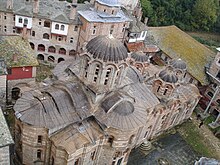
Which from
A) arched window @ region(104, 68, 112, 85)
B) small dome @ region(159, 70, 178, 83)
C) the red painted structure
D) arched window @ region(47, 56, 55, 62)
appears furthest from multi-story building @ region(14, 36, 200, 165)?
arched window @ region(47, 56, 55, 62)

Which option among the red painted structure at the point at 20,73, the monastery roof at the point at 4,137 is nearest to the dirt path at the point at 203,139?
the red painted structure at the point at 20,73

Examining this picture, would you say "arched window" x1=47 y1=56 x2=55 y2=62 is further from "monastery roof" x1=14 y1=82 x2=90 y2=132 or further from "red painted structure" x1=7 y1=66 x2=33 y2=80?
"monastery roof" x1=14 y1=82 x2=90 y2=132

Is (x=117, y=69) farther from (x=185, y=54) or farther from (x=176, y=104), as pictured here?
(x=185, y=54)

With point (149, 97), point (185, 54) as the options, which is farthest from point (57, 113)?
point (185, 54)

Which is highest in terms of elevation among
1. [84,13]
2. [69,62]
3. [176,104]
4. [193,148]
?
[84,13]

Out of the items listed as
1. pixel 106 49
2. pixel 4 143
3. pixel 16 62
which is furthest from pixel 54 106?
pixel 16 62

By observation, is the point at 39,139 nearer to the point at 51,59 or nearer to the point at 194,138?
the point at 51,59
